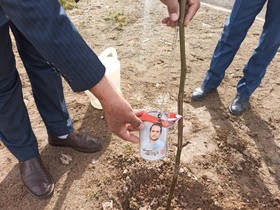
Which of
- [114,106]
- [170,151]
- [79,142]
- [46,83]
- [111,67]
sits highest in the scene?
[114,106]

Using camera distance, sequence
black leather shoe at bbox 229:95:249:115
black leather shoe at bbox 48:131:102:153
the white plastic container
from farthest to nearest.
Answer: black leather shoe at bbox 229:95:249:115, the white plastic container, black leather shoe at bbox 48:131:102:153

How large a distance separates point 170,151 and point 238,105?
2.61 ft

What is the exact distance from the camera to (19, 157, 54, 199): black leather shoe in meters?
2.24

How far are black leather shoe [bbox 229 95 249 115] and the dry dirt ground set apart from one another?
0.05m

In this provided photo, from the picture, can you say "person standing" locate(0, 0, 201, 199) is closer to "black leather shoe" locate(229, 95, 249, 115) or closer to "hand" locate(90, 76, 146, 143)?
"hand" locate(90, 76, 146, 143)

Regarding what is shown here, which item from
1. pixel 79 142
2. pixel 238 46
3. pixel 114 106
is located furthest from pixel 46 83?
pixel 238 46

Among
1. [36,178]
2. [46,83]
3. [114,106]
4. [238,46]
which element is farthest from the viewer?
[238,46]

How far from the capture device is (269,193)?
92.9 inches

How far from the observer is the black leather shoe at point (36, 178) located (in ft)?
7.36

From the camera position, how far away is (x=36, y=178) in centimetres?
228

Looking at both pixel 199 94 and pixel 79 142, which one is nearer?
pixel 79 142

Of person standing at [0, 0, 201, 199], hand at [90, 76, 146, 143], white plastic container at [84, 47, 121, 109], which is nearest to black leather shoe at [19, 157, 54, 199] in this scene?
person standing at [0, 0, 201, 199]

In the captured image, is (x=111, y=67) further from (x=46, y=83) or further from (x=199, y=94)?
(x=199, y=94)

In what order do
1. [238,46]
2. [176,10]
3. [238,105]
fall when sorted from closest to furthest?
1. [176,10]
2. [238,46]
3. [238,105]
